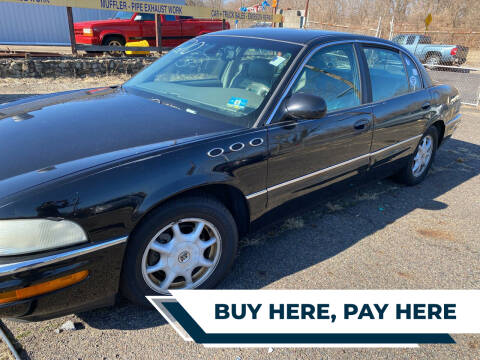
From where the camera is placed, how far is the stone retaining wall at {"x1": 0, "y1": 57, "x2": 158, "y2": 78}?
9.26 metres

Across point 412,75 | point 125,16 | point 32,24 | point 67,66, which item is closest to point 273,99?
point 412,75

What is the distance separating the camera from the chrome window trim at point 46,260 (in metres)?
1.64

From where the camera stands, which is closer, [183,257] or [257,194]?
[183,257]

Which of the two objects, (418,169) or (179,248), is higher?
(179,248)

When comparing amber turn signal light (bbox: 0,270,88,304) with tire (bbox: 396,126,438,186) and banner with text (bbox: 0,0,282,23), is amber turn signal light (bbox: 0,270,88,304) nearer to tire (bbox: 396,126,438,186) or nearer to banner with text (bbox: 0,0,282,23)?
tire (bbox: 396,126,438,186)

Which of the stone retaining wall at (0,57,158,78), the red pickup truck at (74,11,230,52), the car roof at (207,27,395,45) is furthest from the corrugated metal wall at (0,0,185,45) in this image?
the car roof at (207,27,395,45)

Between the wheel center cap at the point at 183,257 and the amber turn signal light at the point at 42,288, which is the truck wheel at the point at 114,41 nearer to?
the wheel center cap at the point at 183,257

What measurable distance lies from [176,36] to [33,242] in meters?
12.7

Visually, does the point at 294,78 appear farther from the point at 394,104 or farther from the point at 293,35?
the point at 394,104

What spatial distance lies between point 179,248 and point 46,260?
Result: 74cm

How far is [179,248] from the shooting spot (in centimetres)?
222

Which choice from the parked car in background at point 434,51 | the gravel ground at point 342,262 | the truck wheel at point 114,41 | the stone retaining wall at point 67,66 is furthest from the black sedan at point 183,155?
the parked car in background at point 434,51

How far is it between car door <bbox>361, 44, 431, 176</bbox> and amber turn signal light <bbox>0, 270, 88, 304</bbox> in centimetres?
267

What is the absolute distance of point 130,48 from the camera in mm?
11164
